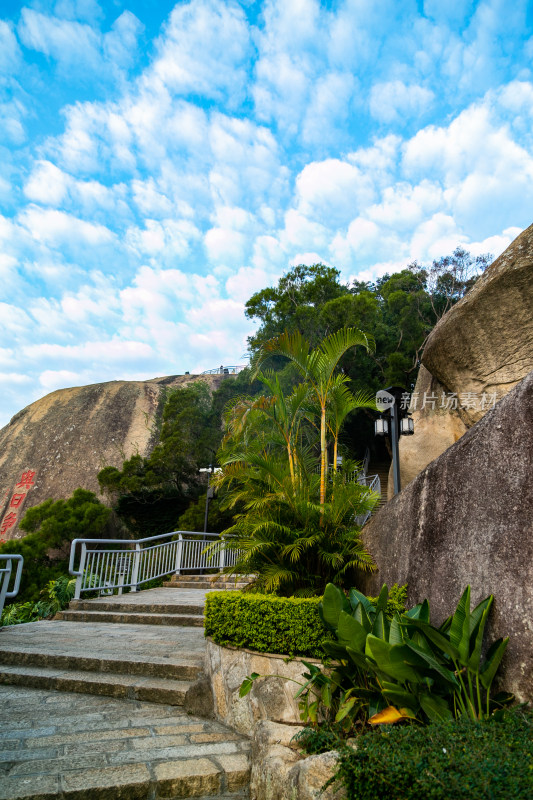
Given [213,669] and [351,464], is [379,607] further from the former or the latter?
[351,464]

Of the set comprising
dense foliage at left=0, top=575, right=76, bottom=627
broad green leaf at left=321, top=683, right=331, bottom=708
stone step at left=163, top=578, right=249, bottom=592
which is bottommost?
dense foliage at left=0, top=575, right=76, bottom=627

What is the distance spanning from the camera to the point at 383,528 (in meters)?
4.92

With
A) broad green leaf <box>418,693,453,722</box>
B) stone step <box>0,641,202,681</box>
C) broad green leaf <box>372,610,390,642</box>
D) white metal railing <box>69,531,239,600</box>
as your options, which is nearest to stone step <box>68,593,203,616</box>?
white metal railing <box>69,531,239,600</box>

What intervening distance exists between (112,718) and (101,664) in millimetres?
1138

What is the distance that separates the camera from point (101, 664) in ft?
15.8

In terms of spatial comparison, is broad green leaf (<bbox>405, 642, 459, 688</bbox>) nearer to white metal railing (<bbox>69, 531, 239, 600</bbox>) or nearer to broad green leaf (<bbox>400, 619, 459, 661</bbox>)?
broad green leaf (<bbox>400, 619, 459, 661</bbox>)

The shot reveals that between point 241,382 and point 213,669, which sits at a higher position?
point 241,382

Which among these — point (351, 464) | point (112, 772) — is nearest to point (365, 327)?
point (351, 464)

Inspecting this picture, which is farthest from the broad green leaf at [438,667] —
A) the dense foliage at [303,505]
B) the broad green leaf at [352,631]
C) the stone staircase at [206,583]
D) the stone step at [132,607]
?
the stone staircase at [206,583]

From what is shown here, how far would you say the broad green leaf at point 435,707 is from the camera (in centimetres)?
251

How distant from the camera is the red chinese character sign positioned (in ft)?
76.0

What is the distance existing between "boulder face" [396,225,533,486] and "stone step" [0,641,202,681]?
656 centimetres

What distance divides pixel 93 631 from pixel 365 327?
15100 mm

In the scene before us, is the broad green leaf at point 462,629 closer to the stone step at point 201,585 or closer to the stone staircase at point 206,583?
the stone staircase at point 206,583
